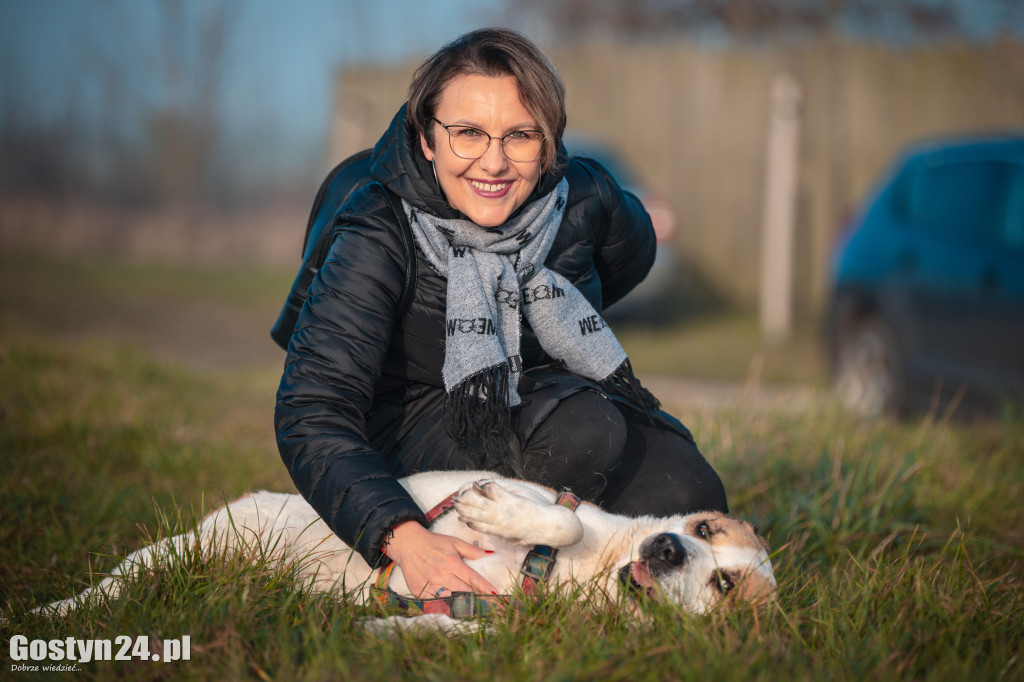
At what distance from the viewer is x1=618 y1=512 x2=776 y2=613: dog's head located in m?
2.24

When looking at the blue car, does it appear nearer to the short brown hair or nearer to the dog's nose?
the dog's nose

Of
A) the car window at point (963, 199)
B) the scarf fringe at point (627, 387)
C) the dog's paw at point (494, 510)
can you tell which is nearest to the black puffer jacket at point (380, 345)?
the dog's paw at point (494, 510)

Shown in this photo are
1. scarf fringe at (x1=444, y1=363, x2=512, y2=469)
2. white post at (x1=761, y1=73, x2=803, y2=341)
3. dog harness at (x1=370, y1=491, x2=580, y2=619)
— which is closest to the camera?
dog harness at (x1=370, y1=491, x2=580, y2=619)

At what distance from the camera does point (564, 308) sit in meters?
2.71

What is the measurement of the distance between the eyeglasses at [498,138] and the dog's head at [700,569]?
45.1 inches

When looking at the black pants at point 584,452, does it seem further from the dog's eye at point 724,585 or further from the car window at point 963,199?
the car window at point 963,199

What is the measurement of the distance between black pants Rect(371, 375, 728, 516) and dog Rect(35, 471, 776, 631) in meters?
0.11

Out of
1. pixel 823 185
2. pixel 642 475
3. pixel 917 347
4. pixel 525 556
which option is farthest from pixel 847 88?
pixel 525 556

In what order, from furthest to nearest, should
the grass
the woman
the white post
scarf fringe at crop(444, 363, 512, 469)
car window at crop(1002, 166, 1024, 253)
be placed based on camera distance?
the white post
car window at crop(1002, 166, 1024, 253)
scarf fringe at crop(444, 363, 512, 469)
the woman
the grass

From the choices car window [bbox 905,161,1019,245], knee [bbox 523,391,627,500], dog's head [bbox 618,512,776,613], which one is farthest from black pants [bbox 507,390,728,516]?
car window [bbox 905,161,1019,245]

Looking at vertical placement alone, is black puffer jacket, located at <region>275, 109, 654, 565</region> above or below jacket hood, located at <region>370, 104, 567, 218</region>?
below

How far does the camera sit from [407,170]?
2.53 metres

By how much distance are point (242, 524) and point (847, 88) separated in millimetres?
10098

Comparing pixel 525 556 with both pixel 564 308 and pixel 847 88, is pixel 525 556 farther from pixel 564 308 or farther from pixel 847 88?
pixel 847 88
